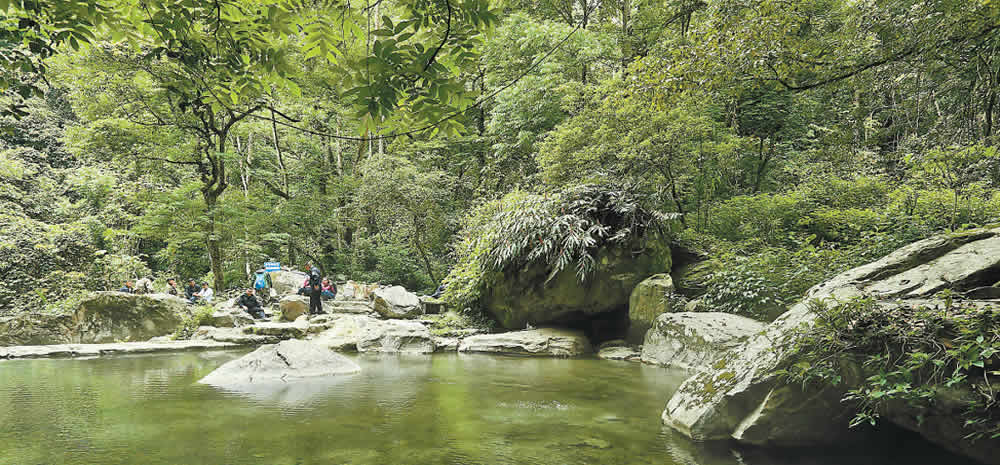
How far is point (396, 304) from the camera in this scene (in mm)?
12656

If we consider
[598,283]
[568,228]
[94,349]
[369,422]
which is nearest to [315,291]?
[94,349]

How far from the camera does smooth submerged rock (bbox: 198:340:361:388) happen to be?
17.9ft

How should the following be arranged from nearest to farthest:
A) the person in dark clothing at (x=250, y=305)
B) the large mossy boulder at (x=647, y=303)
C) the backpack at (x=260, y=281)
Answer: the large mossy boulder at (x=647, y=303), the person in dark clothing at (x=250, y=305), the backpack at (x=260, y=281)

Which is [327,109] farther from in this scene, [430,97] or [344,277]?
[430,97]

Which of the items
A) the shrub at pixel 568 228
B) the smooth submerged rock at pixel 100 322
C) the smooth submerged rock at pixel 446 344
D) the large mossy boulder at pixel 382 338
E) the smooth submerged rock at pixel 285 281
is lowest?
the smooth submerged rock at pixel 446 344

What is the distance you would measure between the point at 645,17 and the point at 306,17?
1362cm

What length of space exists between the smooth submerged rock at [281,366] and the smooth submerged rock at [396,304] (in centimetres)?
608

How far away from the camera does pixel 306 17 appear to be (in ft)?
5.73

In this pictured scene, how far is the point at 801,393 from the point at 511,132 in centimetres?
1280

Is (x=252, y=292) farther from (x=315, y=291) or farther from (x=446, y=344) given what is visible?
(x=446, y=344)

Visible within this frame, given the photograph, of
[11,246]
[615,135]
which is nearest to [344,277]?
[11,246]

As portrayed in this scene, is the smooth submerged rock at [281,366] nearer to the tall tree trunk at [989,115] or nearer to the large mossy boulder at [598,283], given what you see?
the large mossy boulder at [598,283]

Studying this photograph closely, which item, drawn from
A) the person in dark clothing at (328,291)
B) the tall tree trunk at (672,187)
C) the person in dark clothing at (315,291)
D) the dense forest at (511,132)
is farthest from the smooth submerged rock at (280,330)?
the tall tree trunk at (672,187)

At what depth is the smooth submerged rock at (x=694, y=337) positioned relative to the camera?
597cm
